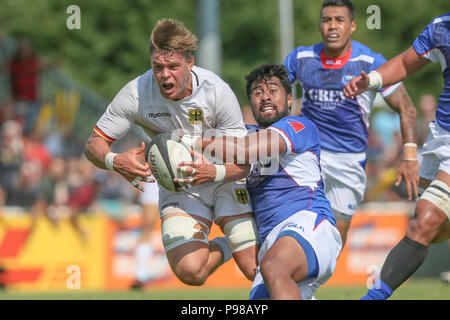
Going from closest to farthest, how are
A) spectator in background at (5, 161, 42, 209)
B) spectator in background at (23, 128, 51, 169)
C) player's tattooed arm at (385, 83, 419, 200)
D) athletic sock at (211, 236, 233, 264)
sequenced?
player's tattooed arm at (385, 83, 419, 200)
athletic sock at (211, 236, 233, 264)
spectator in background at (5, 161, 42, 209)
spectator in background at (23, 128, 51, 169)

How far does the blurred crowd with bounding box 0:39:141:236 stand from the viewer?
13.5 metres

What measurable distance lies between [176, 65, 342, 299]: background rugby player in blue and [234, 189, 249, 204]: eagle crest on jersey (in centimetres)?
8

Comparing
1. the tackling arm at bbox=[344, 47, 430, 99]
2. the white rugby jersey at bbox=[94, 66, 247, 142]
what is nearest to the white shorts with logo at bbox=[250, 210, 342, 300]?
the white rugby jersey at bbox=[94, 66, 247, 142]

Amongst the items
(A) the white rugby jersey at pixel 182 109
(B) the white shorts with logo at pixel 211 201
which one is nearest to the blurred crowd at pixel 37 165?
(B) the white shorts with logo at pixel 211 201

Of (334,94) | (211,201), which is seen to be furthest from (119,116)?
(334,94)

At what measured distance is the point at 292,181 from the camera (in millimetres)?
5824

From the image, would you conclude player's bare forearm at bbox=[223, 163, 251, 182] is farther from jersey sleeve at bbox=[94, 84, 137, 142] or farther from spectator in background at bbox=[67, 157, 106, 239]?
spectator in background at bbox=[67, 157, 106, 239]

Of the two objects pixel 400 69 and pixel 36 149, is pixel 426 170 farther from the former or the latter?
pixel 36 149

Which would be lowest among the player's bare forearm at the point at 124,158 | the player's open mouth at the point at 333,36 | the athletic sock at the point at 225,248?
the athletic sock at the point at 225,248

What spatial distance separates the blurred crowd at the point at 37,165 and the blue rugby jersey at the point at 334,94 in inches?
238

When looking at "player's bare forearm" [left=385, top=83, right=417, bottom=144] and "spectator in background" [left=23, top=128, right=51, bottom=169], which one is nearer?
"player's bare forearm" [left=385, top=83, right=417, bottom=144]

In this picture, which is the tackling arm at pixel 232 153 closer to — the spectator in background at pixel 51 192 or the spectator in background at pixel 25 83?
the spectator in background at pixel 51 192

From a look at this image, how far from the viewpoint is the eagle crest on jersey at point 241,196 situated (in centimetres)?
633
